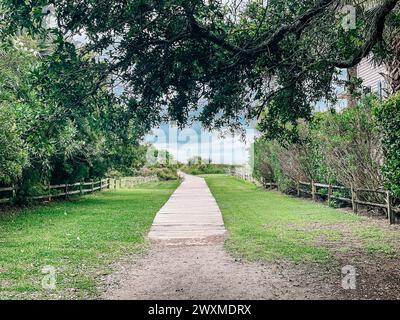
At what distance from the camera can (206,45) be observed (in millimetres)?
7484

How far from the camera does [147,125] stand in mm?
8258

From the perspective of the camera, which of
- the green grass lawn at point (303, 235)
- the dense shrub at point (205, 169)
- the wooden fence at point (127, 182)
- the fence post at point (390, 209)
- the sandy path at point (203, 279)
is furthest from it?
the dense shrub at point (205, 169)

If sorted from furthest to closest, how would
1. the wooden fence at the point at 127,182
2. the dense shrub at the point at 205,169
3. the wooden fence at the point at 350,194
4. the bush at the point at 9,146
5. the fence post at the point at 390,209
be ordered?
the dense shrub at the point at 205,169
the wooden fence at the point at 127,182
the wooden fence at the point at 350,194
the fence post at the point at 390,209
the bush at the point at 9,146

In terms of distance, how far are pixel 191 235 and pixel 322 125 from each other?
805 cm

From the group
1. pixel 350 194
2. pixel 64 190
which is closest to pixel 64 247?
pixel 350 194

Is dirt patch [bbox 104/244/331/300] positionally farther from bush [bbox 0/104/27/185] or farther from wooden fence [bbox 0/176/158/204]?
wooden fence [bbox 0/176/158/204]

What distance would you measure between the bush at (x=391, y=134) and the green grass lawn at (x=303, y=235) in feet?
4.54

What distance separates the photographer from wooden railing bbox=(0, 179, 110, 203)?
1842 centimetres

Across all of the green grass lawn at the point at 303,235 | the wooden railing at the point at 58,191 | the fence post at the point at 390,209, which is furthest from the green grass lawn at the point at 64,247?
the fence post at the point at 390,209

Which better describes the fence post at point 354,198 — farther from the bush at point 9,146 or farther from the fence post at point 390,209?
the bush at point 9,146

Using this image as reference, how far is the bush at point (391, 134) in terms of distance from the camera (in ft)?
33.5

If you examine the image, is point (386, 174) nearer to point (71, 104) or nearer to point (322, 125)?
point (322, 125)
